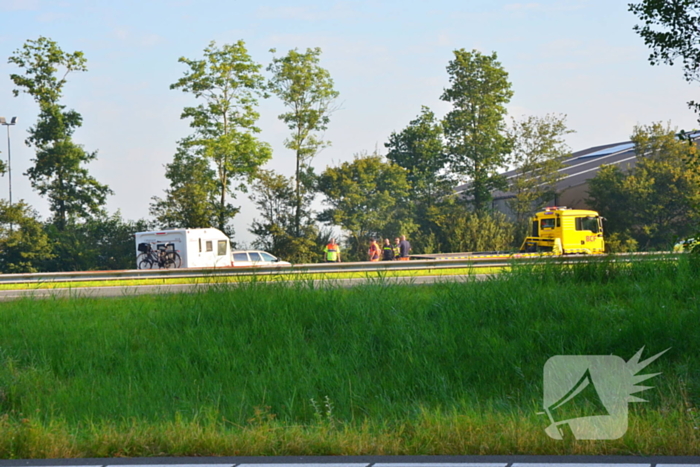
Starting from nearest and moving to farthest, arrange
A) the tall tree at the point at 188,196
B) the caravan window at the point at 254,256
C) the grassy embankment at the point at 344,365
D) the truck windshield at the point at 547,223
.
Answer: the grassy embankment at the point at 344,365
the caravan window at the point at 254,256
the truck windshield at the point at 547,223
the tall tree at the point at 188,196

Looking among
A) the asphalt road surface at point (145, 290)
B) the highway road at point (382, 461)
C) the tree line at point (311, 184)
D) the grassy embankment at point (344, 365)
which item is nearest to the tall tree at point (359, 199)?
the tree line at point (311, 184)

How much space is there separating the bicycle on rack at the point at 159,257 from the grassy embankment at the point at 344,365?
776 inches

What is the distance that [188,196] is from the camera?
42.0m

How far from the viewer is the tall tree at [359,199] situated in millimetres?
43625

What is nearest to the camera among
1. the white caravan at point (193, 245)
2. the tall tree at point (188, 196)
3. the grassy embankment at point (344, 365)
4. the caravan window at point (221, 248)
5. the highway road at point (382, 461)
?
the highway road at point (382, 461)

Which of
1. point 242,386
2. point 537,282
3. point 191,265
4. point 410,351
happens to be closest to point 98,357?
point 242,386

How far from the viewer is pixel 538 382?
873cm

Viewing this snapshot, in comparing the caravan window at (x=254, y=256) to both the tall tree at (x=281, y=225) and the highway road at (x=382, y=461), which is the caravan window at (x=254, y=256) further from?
the highway road at (x=382, y=461)

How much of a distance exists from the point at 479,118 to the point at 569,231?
54.0 feet

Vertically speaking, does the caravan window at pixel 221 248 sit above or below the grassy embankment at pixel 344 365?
above

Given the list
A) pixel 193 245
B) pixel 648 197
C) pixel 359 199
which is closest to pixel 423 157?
pixel 359 199

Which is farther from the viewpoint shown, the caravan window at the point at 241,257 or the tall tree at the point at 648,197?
the tall tree at the point at 648,197

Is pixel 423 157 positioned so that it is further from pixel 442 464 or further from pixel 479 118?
pixel 442 464

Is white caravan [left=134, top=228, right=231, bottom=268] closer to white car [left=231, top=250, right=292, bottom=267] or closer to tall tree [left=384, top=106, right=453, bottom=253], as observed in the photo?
white car [left=231, top=250, right=292, bottom=267]
